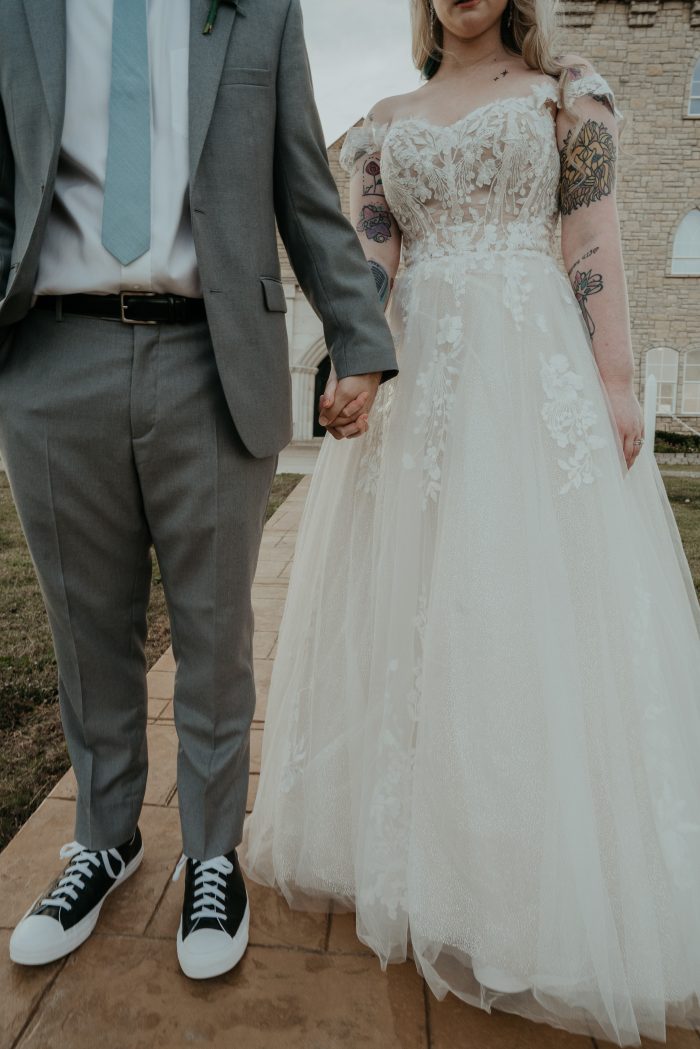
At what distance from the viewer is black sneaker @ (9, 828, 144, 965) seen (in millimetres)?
1458

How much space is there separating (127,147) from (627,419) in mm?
1112

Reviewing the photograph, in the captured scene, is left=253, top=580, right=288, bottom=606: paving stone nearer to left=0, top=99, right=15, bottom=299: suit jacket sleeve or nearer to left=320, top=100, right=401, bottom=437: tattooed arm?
left=320, top=100, right=401, bottom=437: tattooed arm

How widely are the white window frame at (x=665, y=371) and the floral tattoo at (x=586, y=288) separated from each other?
680 inches

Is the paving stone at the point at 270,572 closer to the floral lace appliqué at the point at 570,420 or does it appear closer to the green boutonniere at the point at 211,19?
the floral lace appliqué at the point at 570,420

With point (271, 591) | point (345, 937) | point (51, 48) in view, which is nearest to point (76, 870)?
point (345, 937)

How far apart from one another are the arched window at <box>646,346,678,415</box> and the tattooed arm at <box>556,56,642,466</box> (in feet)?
56.6

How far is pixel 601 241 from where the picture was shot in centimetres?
158

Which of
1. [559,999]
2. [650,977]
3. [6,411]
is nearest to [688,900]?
[650,977]

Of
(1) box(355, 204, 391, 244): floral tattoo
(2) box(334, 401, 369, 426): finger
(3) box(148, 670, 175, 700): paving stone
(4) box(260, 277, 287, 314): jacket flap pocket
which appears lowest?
(3) box(148, 670, 175, 700): paving stone

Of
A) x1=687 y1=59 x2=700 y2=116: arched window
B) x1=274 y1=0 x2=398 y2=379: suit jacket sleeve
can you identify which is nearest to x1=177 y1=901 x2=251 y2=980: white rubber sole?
x1=274 y1=0 x2=398 y2=379: suit jacket sleeve

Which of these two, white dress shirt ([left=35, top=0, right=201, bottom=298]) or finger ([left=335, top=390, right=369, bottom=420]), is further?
finger ([left=335, top=390, right=369, bottom=420])

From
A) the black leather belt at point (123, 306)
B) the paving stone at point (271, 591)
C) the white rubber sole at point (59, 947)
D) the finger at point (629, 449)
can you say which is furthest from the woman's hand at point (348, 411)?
the paving stone at point (271, 591)

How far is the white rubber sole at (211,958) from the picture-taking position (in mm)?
1429

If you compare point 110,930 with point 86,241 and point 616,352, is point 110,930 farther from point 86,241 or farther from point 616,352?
point 616,352
